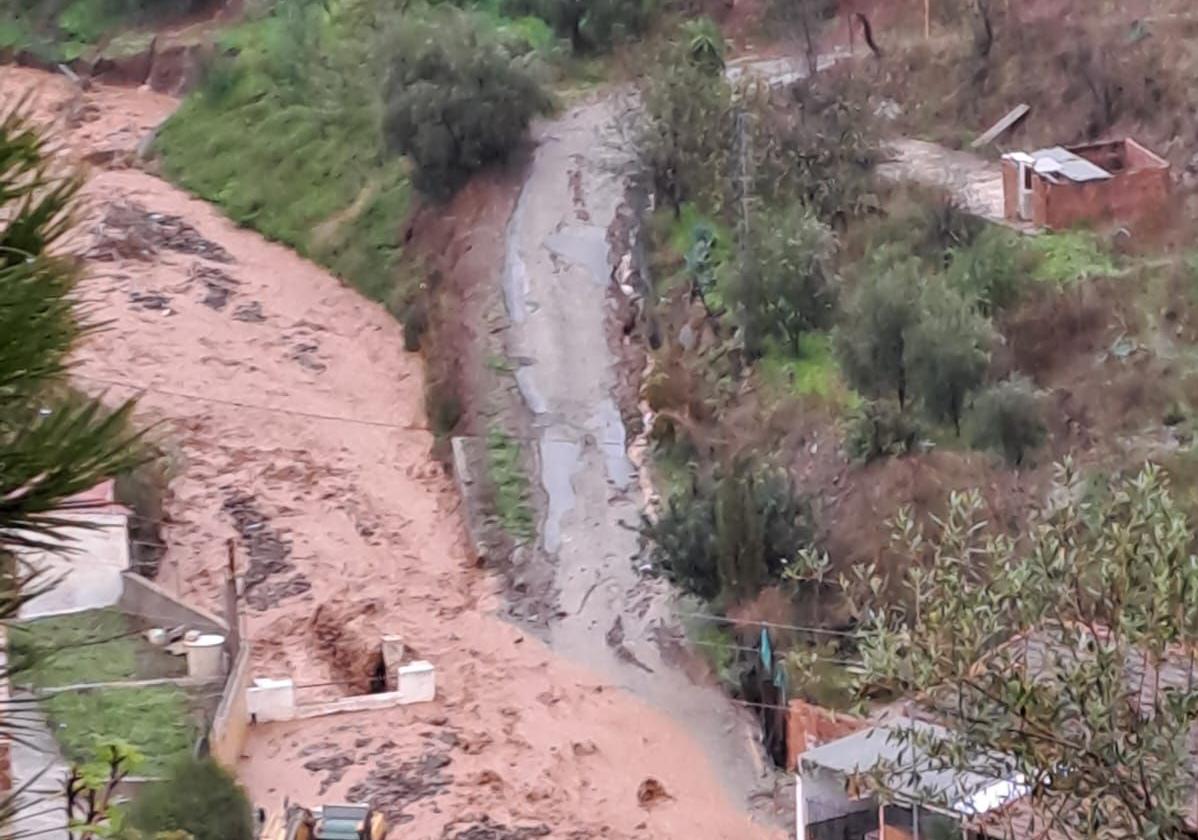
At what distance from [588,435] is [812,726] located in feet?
31.8

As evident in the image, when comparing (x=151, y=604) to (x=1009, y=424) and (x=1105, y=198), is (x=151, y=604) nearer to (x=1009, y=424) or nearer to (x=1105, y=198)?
(x=1009, y=424)

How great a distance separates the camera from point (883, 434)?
19.3 m

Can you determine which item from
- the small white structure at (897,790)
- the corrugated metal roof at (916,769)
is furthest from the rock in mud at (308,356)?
the corrugated metal roof at (916,769)

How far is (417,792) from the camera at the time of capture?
15477 millimetres

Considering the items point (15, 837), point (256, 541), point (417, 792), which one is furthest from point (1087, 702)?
point (256, 541)

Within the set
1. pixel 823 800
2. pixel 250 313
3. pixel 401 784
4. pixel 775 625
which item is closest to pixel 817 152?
pixel 250 313

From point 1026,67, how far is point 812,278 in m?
9.10

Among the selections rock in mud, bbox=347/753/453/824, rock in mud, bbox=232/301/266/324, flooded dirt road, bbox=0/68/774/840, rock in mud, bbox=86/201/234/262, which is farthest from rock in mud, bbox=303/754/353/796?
rock in mud, bbox=86/201/234/262

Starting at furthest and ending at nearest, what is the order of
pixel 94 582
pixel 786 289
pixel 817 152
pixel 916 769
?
pixel 817 152, pixel 786 289, pixel 94 582, pixel 916 769

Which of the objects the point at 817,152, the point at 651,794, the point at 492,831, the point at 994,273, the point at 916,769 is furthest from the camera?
the point at 817,152

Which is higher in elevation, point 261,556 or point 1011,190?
point 1011,190

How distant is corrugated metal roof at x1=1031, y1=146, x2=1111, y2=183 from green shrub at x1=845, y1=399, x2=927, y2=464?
6.19 meters

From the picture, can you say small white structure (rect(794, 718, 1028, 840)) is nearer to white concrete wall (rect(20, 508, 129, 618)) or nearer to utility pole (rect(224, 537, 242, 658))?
utility pole (rect(224, 537, 242, 658))

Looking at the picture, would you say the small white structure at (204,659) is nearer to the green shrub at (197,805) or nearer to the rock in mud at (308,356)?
the green shrub at (197,805)
